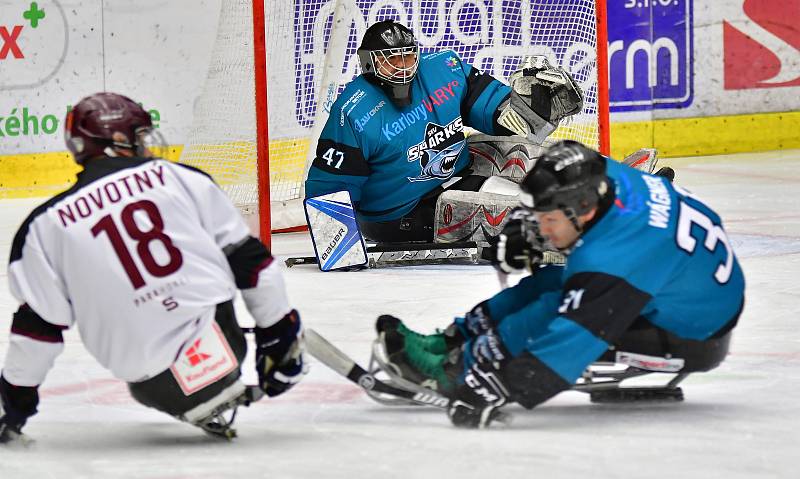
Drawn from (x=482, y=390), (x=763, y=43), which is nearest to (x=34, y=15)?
(x=763, y=43)

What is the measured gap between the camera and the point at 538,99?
632 centimetres

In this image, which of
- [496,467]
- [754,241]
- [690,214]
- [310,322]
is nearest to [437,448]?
[496,467]

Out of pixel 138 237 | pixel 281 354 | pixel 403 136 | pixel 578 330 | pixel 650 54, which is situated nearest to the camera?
pixel 138 237

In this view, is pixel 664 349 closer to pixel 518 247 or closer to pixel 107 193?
pixel 518 247

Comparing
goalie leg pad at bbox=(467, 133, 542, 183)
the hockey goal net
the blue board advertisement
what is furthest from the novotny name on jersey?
the blue board advertisement

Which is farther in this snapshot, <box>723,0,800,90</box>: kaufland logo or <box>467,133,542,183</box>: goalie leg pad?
<box>723,0,800,90</box>: kaufland logo

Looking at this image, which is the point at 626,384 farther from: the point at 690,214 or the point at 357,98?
the point at 357,98

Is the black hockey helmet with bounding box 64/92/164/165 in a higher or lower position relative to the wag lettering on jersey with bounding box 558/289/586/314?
higher

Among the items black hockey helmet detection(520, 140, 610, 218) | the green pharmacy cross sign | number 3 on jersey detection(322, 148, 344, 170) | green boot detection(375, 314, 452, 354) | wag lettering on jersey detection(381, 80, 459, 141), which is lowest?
green boot detection(375, 314, 452, 354)

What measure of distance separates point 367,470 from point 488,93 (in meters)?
3.72

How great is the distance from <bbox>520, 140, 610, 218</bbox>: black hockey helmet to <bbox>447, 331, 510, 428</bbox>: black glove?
34 cm

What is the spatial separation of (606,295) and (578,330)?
10 centimetres

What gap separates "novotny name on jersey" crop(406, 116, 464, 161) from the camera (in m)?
6.46

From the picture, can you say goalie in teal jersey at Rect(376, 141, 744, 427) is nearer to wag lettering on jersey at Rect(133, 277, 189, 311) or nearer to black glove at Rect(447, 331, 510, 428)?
black glove at Rect(447, 331, 510, 428)
